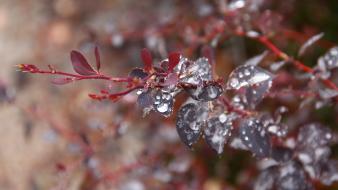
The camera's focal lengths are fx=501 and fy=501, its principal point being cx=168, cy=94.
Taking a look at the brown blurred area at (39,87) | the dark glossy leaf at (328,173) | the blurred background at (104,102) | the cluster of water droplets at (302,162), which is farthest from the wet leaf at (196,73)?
the brown blurred area at (39,87)

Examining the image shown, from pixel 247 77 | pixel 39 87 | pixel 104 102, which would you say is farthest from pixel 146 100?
pixel 39 87

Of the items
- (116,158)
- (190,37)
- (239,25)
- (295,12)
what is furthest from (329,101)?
(295,12)

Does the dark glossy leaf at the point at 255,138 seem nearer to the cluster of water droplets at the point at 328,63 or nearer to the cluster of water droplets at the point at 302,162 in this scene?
the cluster of water droplets at the point at 302,162

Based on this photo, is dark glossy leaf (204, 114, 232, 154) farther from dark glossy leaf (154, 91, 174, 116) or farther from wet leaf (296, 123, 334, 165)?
wet leaf (296, 123, 334, 165)

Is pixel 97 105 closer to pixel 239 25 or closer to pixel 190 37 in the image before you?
pixel 190 37

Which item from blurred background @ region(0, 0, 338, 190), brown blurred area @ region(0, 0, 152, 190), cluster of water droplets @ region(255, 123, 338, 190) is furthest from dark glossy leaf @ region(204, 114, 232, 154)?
brown blurred area @ region(0, 0, 152, 190)

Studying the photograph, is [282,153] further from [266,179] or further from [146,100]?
[146,100]
